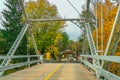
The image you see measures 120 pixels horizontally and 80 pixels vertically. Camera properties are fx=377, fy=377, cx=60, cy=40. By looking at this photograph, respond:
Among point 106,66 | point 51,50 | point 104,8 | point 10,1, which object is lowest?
point 106,66

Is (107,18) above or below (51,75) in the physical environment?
above

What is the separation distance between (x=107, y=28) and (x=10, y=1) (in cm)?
3915

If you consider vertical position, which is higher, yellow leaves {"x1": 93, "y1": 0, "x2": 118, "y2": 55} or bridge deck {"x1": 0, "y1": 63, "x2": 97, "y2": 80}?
yellow leaves {"x1": 93, "y1": 0, "x2": 118, "y2": 55}

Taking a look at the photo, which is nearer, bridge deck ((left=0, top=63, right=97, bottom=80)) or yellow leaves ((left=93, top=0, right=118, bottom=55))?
bridge deck ((left=0, top=63, right=97, bottom=80))

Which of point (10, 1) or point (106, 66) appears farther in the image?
point (10, 1)

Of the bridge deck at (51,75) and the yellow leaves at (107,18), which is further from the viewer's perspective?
the yellow leaves at (107,18)

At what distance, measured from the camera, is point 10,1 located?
8225 cm

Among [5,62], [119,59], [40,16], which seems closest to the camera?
[119,59]

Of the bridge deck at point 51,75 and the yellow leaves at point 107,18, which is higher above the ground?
the yellow leaves at point 107,18

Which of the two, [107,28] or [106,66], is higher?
[107,28]

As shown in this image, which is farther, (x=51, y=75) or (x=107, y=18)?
(x=107, y=18)

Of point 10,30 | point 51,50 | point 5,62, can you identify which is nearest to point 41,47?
point 51,50

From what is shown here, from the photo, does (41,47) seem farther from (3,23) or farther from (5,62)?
(5,62)

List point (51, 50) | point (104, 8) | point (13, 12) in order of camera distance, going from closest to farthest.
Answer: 1. point (104, 8)
2. point (51, 50)
3. point (13, 12)
